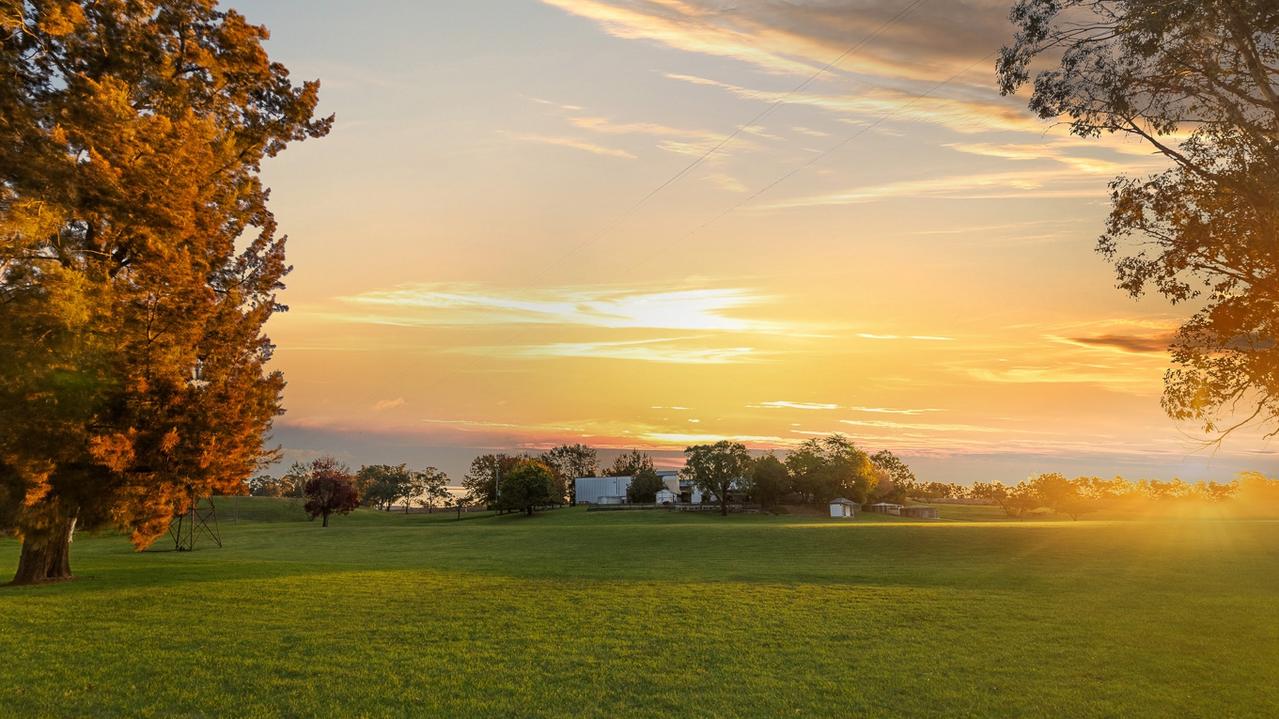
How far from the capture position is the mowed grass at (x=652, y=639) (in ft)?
38.9

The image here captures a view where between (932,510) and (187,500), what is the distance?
3799 inches

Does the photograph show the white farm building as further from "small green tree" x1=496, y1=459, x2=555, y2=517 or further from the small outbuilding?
"small green tree" x1=496, y1=459, x2=555, y2=517

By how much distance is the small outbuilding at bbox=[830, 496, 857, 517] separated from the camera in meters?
97.9

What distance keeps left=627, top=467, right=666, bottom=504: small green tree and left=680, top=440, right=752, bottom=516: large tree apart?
25.5 meters

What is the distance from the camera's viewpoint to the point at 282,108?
27859 millimetres

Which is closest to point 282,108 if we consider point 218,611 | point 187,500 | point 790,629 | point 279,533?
point 187,500

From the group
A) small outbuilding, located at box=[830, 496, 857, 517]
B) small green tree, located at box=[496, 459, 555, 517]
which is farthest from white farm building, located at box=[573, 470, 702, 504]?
small green tree, located at box=[496, 459, 555, 517]

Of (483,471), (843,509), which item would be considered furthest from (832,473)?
(483,471)

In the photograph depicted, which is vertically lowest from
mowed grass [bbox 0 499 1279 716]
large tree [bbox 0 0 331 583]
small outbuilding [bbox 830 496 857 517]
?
small outbuilding [bbox 830 496 857 517]

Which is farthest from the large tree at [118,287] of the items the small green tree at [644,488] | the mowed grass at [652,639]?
the small green tree at [644,488]

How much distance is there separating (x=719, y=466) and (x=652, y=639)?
265ft

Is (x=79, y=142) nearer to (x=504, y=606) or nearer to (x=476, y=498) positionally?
(x=504, y=606)

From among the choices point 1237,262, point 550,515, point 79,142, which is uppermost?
point 79,142

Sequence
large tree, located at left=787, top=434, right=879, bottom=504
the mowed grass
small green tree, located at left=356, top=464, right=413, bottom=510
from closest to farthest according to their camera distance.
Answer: the mowed grass
large tree, located at left=787, top=434, right=879, bottom=504
small green tree, located at left=356, top=464, right=413, bottom=510
